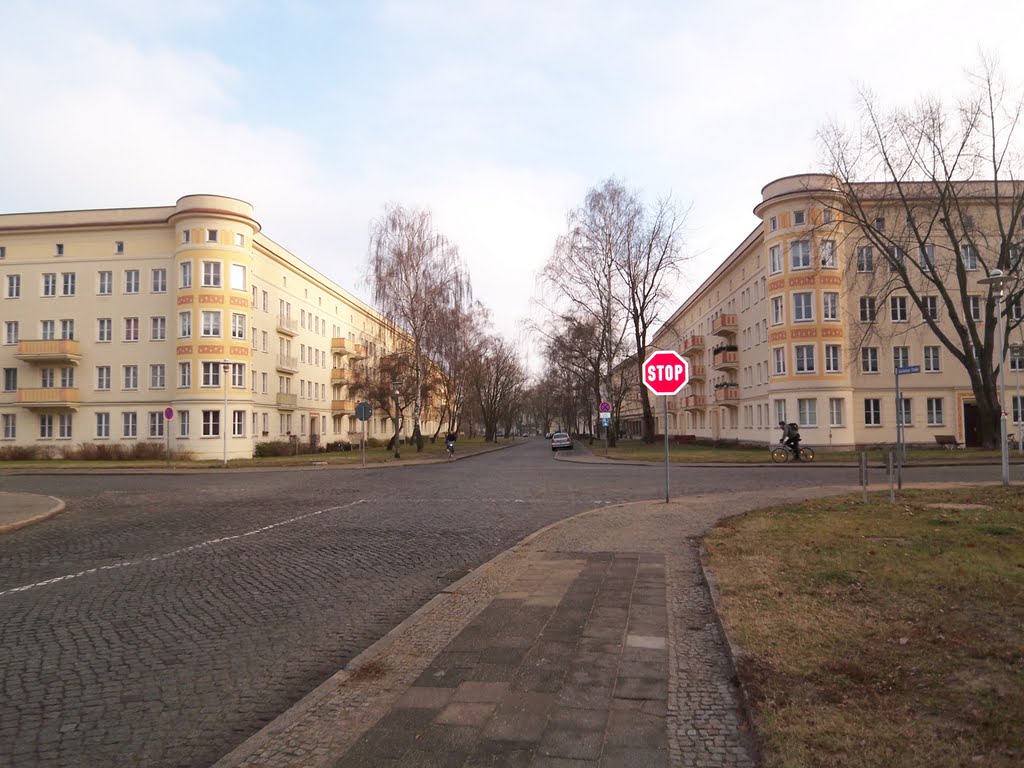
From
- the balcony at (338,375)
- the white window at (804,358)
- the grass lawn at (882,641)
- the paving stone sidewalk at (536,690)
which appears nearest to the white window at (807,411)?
the white window at (804,358)

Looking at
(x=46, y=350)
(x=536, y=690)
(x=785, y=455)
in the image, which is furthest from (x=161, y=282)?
(x=536, y=690)

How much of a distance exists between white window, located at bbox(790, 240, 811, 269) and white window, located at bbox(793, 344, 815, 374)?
476 centimetres

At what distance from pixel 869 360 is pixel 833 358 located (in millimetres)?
3211

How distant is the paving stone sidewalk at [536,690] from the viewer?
12.0ft

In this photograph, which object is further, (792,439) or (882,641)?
(792,439)

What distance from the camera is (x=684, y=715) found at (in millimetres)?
4090

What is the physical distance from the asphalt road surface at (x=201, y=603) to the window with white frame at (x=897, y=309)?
33.4 m

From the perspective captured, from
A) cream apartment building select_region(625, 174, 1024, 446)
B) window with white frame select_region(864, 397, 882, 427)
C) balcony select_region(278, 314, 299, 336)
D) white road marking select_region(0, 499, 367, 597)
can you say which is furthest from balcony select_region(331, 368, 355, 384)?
white road marking select_region(0, 499, 367, 597)

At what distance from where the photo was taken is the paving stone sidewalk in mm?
3648

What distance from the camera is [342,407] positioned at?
66.1 meters

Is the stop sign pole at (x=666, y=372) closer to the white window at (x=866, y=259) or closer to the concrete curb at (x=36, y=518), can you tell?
the concrete curb at (x=36, y=518)

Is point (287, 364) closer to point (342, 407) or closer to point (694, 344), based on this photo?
point (342, 407)

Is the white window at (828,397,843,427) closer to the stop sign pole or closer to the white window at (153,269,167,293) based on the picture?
the stop sign pole

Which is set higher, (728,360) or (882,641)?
(728,360)
